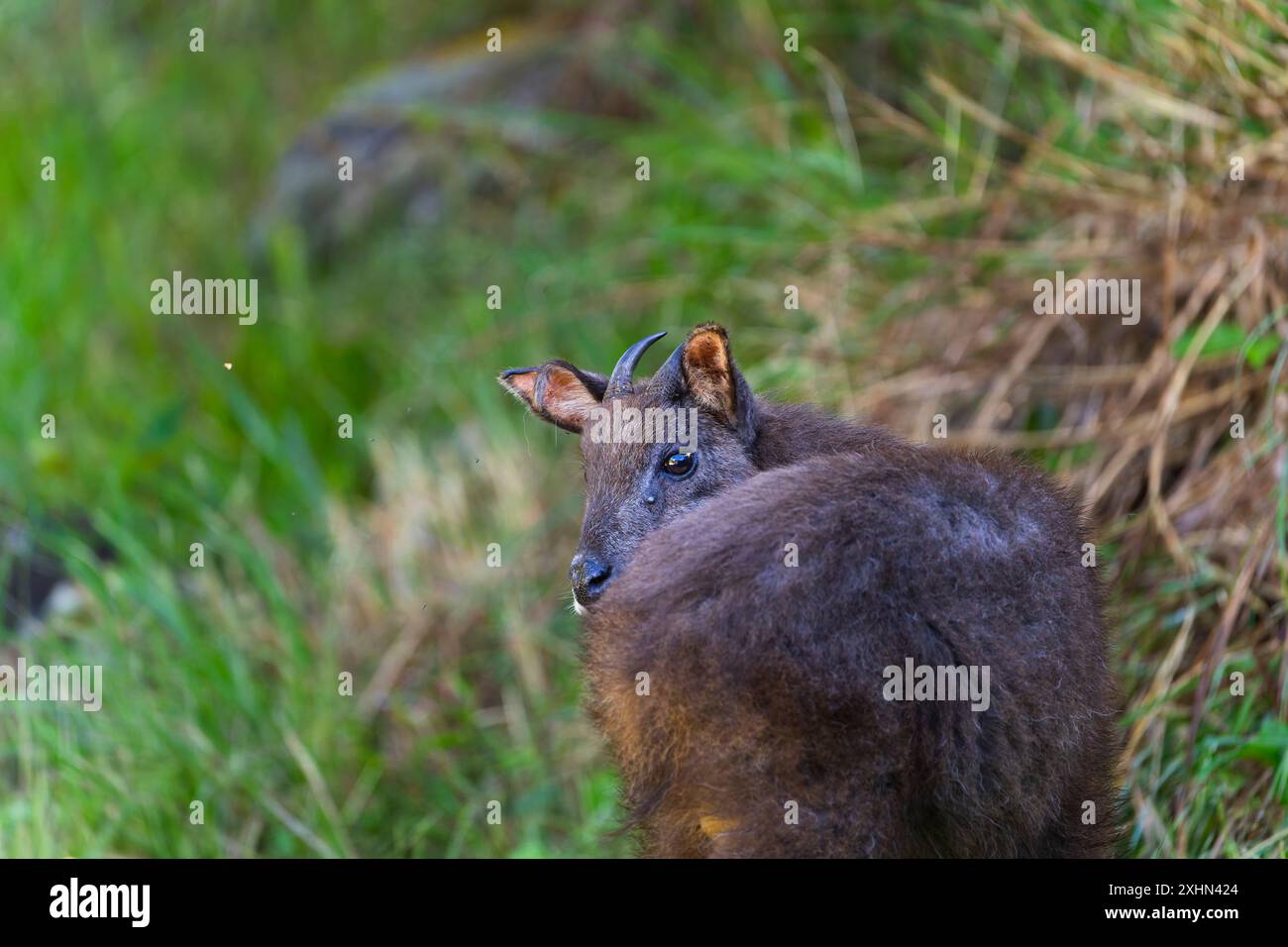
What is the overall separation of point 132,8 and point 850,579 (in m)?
11.9

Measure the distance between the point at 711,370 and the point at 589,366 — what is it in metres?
4.31

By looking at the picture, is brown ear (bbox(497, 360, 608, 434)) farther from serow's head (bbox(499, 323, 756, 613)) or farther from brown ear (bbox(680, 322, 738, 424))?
brown ear (bbox(680, 322, 738, 424))

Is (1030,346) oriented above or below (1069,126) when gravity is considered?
below

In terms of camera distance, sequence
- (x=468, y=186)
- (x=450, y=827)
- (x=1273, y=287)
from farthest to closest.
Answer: (x=468, y=186)
(x=450, y=827)
(x=1273, y=287)

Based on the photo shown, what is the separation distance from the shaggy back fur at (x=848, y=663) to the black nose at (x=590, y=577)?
1.43ft

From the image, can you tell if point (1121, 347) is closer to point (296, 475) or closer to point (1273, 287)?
point (1273, 287)

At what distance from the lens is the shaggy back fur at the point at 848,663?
2.97m

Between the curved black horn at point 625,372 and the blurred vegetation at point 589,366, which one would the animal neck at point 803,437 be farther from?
the blurred vegetation at point 589,366

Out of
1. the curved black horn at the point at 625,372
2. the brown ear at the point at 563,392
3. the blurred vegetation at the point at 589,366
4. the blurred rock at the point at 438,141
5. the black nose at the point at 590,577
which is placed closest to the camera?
the black nose at the point at 590,577

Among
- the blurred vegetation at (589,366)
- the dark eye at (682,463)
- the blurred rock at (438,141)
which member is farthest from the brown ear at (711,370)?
the blurred rock at (438,141)

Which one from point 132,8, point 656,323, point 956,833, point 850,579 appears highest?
point 132,8

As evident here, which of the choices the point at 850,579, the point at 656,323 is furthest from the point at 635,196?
the point at 850,579

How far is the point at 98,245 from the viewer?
10359 mm

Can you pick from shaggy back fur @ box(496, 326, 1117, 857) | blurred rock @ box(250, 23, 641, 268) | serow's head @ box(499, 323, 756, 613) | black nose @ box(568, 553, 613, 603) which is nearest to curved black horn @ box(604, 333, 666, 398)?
serow's head @ box(499, 323, 756, 613)
